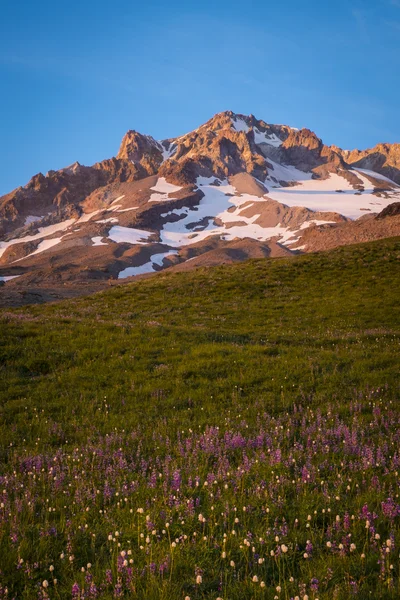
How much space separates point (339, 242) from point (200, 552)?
402ft

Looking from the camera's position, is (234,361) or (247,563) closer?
(247,563)

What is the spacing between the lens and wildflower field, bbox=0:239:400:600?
15.0ft

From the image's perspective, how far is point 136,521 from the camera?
5805 mm

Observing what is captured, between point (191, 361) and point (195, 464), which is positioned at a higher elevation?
point (191, 361)

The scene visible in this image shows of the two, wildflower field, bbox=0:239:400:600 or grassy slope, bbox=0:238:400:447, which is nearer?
wildflower field, bbox=0:239:400:600

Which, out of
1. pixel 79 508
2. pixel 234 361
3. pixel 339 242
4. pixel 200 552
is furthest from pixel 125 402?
pixel 339 242

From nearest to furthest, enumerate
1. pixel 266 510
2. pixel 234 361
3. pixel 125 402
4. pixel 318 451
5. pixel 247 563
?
pixel 247 563
pixel 266 510
pixel 318 451
pixel 125 402
pixel 234 361

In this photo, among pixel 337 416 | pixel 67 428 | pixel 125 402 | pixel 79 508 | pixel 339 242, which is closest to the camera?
pixel 79 508

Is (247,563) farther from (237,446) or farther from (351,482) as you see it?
(237,446)

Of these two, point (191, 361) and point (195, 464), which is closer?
point (195, 464)

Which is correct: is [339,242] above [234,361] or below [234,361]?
above

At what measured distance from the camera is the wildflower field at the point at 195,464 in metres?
4.58

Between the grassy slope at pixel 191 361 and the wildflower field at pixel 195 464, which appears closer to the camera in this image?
the wildflower field at pixel 195 464

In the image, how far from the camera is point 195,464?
751cm
